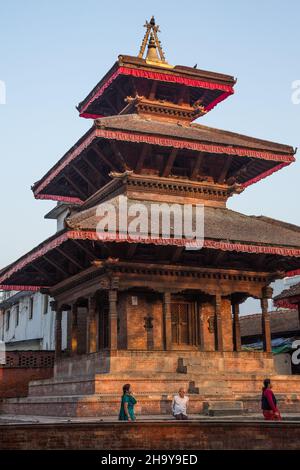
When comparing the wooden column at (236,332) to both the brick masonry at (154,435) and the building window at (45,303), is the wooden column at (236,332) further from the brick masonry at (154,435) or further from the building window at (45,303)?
the building window at (45,303)

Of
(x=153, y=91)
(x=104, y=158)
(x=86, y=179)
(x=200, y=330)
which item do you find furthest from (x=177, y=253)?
(x=153, y=91)

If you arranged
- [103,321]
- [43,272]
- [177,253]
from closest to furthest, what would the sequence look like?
1. [177,253]
2. [103,321]
3. [43,272]

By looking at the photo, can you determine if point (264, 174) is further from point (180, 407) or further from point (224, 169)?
point (180, 407)

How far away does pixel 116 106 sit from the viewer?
26.1 metres

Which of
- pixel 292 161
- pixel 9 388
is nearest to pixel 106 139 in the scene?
pixel 292 161

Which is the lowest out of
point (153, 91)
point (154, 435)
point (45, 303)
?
point (154, 435)

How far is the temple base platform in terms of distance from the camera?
16.8 meters

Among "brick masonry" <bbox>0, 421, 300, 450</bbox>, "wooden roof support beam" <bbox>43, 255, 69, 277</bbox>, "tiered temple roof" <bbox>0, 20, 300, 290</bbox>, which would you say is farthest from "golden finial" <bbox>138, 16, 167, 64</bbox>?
"brick masonry" <bbox>0, 421, 300, 450</bbox>

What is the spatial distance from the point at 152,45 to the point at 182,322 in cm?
1233

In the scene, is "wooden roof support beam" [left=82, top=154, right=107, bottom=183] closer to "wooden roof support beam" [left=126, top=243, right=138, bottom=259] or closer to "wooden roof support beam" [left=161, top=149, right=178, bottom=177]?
"wooden roof support beam" [left=161, top=149, right=178, bottom=177]

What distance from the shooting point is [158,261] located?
20.1 meters

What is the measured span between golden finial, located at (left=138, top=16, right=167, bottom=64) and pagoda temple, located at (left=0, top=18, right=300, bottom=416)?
12.9 inches

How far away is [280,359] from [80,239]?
1680 centimetres

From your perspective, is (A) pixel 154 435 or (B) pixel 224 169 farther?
(B) pixel 224 169
